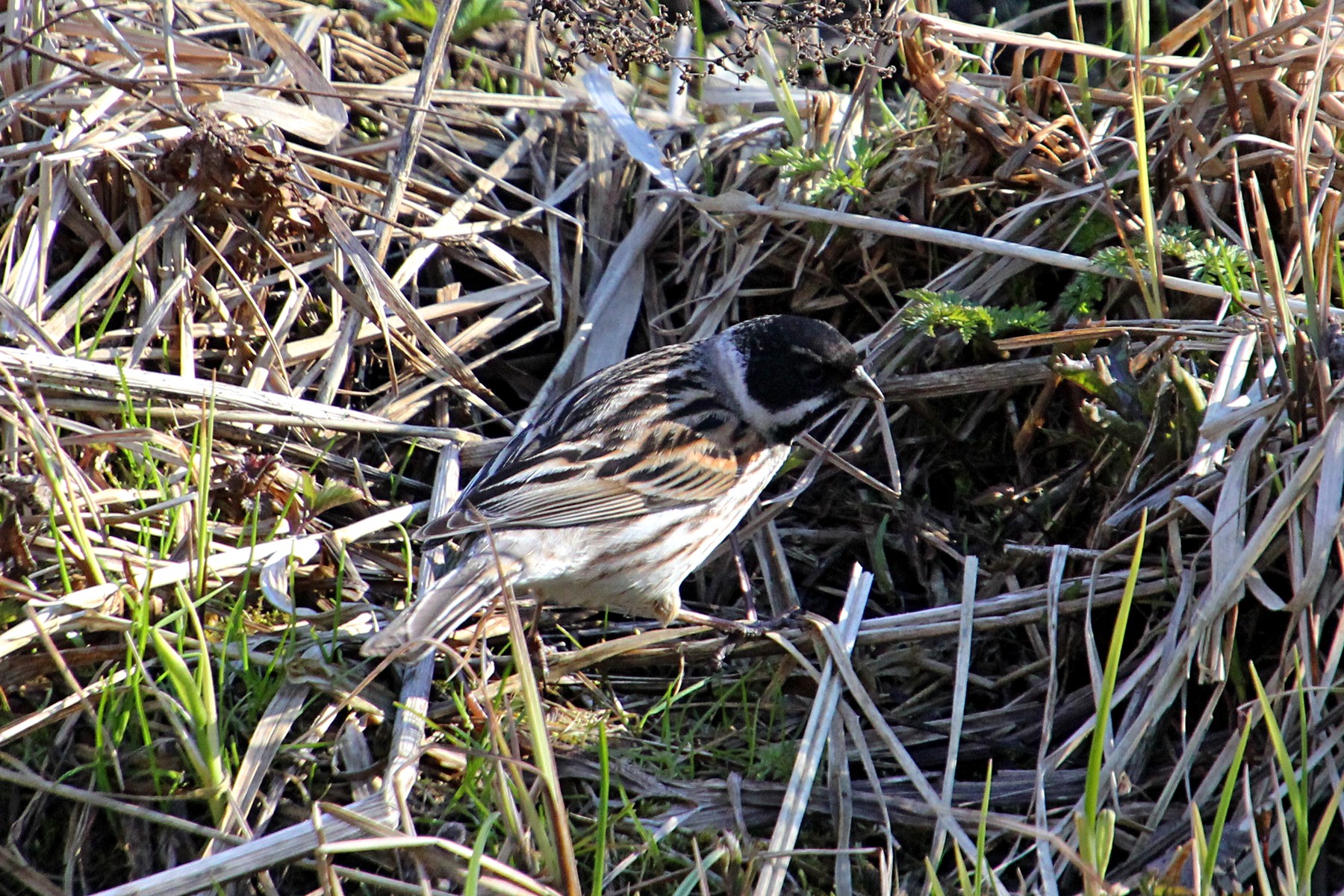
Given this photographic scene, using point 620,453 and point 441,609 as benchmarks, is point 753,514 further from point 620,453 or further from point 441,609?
point 441,609

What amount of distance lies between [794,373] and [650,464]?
0.63 metres

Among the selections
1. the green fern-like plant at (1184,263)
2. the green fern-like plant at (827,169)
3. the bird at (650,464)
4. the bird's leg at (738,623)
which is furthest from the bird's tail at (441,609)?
the green fern-like plant at (1184,263)

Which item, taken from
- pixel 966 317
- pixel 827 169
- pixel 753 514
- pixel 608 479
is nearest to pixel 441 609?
pixel 608 479

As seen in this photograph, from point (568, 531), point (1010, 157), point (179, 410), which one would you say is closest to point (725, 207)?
point (1010, 157)

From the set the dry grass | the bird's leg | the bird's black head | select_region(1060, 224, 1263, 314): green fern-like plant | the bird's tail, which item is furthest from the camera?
the bird's black head

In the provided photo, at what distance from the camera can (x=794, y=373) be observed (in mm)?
4660

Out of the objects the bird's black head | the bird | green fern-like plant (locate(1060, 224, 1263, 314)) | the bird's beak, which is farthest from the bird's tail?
green fern-like plant (locate(1060, 224, 1263, 314))

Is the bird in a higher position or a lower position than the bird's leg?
higher

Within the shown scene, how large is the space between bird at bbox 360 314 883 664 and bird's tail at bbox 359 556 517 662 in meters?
0.10

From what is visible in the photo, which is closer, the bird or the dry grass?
the dry grass

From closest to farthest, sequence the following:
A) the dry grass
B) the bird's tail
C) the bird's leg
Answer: the dry grass → the bird's tail → the bird's leg

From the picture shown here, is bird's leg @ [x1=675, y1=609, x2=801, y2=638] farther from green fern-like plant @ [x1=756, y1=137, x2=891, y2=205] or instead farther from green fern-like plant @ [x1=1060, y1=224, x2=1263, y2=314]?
green fern-like plant @ [x1=756, y1=137, x2=891, y2=205]

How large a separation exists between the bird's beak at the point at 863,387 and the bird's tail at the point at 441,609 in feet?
4.82

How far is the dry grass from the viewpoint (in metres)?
3.33
